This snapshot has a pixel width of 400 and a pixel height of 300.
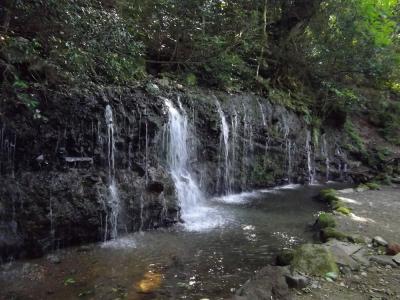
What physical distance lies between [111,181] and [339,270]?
4.39m

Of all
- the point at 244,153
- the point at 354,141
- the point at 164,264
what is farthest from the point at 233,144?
the point at 354,141

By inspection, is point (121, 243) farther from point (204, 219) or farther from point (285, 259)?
point (285, 259)

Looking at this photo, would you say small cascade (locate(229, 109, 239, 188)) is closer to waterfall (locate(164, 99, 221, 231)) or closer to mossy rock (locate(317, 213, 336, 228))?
waterfall (locate(164, 99, 221, 231))

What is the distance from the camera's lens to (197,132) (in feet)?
32.3

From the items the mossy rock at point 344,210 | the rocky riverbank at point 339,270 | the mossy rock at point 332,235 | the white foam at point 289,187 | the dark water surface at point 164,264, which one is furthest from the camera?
the white foam at point 289,187

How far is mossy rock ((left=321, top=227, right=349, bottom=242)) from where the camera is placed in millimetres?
6227

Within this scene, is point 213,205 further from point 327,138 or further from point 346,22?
point 346,22

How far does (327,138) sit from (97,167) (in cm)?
1081

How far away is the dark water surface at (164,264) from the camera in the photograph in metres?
4.72

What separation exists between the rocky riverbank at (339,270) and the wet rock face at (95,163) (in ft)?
10.8

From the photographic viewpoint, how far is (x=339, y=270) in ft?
15.2

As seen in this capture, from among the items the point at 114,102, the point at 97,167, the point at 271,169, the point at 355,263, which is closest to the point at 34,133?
the point at 97,167

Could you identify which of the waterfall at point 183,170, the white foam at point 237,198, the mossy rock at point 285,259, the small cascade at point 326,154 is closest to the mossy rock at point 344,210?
the white foam at point 237,198

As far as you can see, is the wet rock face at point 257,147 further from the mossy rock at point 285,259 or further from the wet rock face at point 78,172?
the mossy rock at point 285,259
